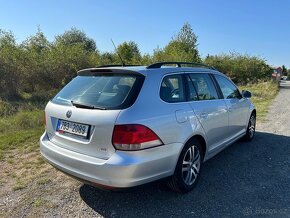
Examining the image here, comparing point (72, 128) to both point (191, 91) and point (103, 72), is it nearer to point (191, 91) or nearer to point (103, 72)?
point (103, 72)

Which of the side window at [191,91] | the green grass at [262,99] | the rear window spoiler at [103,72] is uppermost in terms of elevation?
the rear window spoiler at [103,72]

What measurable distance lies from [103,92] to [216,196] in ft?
6.65

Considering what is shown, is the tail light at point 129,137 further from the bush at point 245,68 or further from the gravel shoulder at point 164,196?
the bush at point 245,68

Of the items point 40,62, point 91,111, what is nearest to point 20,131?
point 91,111

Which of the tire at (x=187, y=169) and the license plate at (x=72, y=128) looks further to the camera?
the tire at (x=187, y=169)

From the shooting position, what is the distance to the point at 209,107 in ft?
13.6

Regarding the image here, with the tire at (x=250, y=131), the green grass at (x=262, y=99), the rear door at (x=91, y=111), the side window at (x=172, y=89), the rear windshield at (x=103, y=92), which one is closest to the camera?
the rear door at (x=91, y=111)

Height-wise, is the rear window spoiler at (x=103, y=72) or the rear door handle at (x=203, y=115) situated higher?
the rear window spoiler at (x=103, y=72)

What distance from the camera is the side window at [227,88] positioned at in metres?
4.95

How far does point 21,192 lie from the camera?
3.83 metres

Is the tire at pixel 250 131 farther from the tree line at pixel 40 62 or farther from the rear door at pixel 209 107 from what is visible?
the tree line at pixel 40 62

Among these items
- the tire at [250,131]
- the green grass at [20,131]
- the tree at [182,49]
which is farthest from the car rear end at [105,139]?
the tree at [182,49]

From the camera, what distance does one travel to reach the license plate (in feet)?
10.2

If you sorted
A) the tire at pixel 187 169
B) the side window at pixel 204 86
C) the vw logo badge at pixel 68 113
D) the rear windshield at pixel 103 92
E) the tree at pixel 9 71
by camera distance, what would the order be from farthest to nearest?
the tree at pixel 9 71 < the side window at pixel 204 86 < the tire at pixel 187 169 < the vw logo badge at pixel 68 113 < the rear windshield at pixel 103 92
